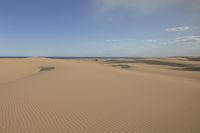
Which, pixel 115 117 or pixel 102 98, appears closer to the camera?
pixel 115 117

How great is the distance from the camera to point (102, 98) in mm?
7867

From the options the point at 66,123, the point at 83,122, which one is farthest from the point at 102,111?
the point at 66,123

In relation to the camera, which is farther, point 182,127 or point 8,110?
point 8,110

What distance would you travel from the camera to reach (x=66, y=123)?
505 cm

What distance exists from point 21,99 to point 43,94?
1.12m

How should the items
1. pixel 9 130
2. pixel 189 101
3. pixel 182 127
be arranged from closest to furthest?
pixel 9 130, pixel 182 127, pixel 189 101

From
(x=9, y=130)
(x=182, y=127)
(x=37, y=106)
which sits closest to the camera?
(x=9, y=130)

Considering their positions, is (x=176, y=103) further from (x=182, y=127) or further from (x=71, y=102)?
(x=71, y=102)

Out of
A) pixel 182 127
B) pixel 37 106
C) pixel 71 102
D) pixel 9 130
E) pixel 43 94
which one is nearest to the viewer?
pixel 9 130

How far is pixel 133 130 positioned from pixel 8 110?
168 inches

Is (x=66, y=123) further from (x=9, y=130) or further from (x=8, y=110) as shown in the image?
(x=8, y=110)

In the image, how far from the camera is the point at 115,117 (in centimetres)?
553

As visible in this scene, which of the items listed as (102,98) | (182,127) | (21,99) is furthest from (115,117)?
(21,99)

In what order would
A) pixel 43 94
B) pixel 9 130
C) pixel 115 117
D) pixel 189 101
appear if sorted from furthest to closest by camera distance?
pixel 43 94, pixel 189 101, pixel 115 117, pixel 9 130
